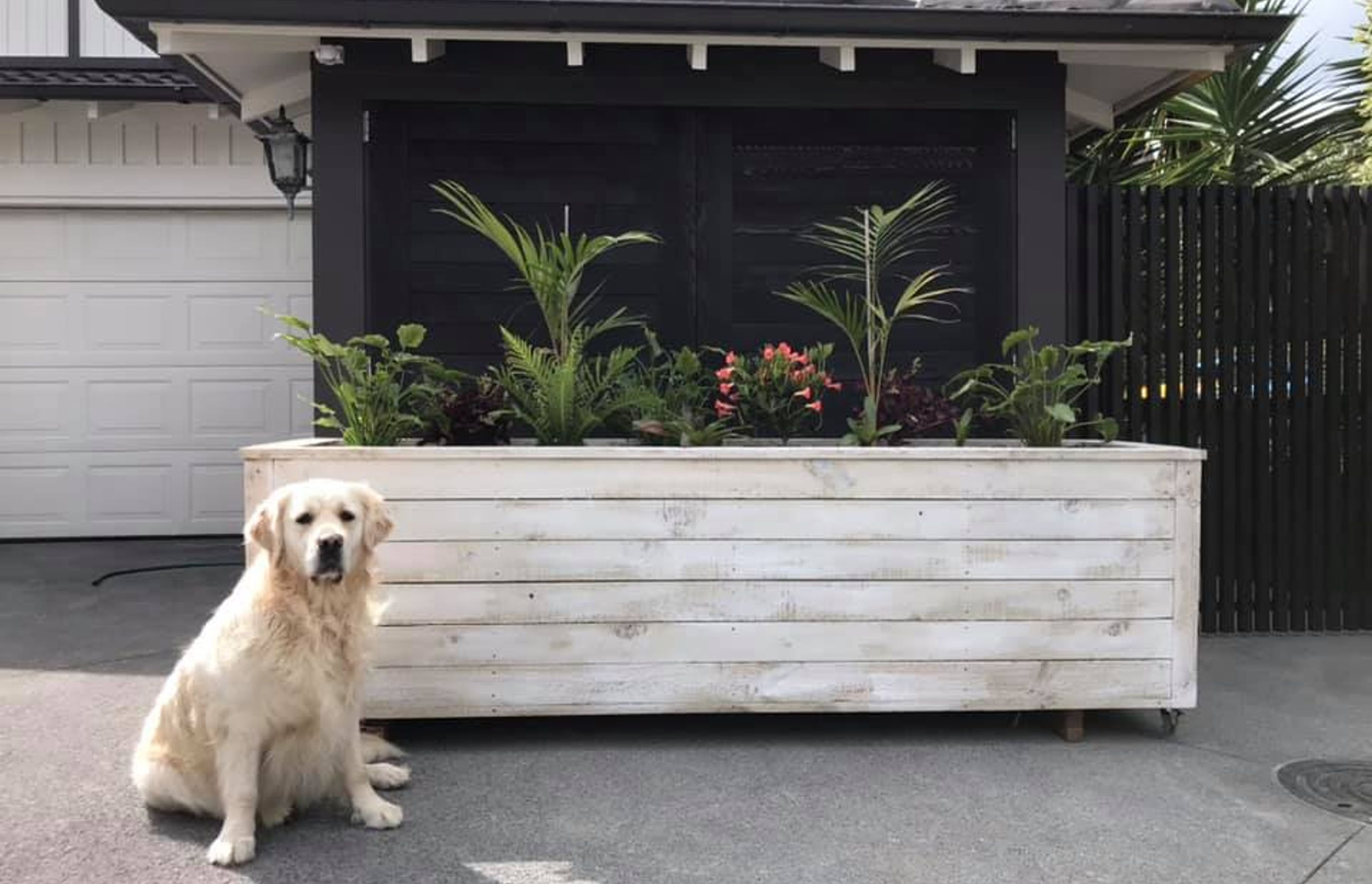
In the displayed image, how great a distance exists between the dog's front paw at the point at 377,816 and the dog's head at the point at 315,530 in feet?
2.25

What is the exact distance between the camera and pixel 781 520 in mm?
3816

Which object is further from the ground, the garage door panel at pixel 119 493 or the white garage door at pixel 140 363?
the white garage door at pixel 140 363

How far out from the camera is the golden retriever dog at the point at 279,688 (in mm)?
2926

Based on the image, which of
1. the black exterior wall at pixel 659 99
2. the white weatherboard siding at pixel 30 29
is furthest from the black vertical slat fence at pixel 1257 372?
the white weatherboard siding at pixel 30 29

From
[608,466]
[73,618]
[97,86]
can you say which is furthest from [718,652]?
[97,86]

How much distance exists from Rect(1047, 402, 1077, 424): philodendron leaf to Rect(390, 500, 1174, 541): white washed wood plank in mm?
307

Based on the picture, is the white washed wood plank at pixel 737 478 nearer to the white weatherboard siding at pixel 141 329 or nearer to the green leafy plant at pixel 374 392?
the green leafy plant at pixel 374 392

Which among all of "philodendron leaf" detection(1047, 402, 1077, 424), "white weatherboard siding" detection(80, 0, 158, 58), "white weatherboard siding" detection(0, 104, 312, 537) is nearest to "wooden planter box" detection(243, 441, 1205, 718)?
"philodendron leaf" detection(1047, 402, 1077, 424)

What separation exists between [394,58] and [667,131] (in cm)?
132

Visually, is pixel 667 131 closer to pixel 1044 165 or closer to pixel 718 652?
pixel 1044 165

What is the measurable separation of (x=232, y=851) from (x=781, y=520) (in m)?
2.01

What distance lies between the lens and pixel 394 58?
4906 mm

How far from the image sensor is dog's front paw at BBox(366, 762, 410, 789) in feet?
11.2

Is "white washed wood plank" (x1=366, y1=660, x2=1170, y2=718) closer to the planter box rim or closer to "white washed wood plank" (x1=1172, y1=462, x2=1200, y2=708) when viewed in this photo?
"white washed wood plank" (x1=1172, y1=462, x2=1200, y2=708)
